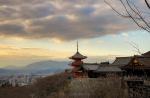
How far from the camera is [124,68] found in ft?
116

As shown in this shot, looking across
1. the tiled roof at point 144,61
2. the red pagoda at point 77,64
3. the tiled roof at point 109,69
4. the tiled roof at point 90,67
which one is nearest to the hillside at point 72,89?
the red pagoda at point 77,64

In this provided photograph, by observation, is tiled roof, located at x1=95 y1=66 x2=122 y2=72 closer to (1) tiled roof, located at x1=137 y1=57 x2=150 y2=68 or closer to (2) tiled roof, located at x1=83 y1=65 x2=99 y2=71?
(2) tiled roof, located at x1=83 y1=65 x2=99 y2=71

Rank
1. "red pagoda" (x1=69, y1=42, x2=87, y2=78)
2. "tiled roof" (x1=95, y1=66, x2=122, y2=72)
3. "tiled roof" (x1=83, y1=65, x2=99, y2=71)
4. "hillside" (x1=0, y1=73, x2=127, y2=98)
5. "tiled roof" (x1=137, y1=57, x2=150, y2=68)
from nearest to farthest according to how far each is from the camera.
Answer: "hillside" (x1=0, y1=73, x2=127, y2=98) < "tiled roof" (x1=137, y1=57, x2=150, y2=68) < "tiled roof" (x1=95, y1=66, x2=122, y2=72) < "tiled roof" (x1=83, y1=65, x2=99, y2=71) < "red pagoda" (x1=69, y1=42, x2=87, y2=78)

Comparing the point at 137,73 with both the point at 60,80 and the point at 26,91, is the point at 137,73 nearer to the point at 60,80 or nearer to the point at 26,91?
the point at 60,80

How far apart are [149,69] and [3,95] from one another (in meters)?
20.7

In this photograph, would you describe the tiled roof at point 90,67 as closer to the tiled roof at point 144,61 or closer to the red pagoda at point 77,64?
the red pagoda at point 77,64

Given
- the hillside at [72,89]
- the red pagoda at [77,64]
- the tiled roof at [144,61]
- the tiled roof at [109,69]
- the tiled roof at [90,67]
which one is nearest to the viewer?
the hillside at [72,89]

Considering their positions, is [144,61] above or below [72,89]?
above

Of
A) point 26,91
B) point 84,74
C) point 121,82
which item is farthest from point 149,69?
point 26,91

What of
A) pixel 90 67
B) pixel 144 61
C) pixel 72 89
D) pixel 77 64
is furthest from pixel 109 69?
pixel 144 61

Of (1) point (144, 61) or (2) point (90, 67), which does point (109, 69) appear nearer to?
(2) point (90, 67)

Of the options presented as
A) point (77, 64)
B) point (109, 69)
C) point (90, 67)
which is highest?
point (77, 64)

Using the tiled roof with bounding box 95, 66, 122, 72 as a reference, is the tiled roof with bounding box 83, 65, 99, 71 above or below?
above

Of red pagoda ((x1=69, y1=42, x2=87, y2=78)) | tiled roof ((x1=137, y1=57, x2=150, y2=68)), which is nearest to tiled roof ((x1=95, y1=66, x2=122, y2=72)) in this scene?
red pagoda ((x1=69, y1=42, x2=87, y2=78))
